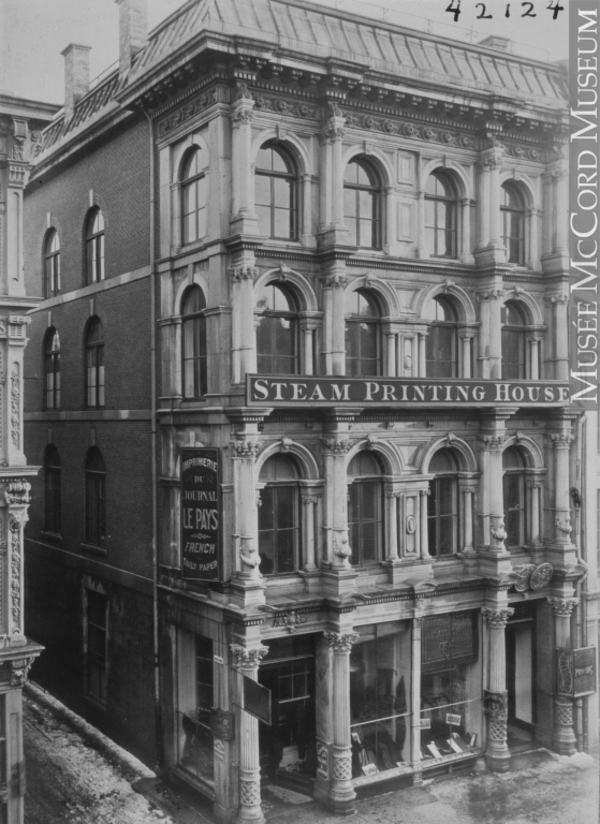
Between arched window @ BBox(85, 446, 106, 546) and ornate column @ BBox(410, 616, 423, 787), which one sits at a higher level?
arched window @ BBox(85, 446, 106, 546)

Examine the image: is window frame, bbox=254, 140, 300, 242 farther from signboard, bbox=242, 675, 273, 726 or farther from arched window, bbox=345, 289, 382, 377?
signboard, bbox=242, 675, 273, 726

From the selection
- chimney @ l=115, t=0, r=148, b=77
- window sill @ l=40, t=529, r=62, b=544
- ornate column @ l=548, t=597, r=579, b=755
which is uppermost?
chimney @ l=115, t=0, r=148, b=77

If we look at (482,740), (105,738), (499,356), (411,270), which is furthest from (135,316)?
(482,740)

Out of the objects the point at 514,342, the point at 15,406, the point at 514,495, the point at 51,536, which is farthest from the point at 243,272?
the point at 51,536

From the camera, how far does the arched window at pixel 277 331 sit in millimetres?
21562

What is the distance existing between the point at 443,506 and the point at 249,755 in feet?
27.0

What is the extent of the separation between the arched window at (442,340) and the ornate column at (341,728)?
744cm

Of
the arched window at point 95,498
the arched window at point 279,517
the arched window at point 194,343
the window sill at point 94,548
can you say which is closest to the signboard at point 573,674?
the arched window at point 279,517

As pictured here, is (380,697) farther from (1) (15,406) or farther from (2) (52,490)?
(2) (52,490)

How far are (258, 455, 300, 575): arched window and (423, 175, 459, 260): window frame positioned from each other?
23.4ft

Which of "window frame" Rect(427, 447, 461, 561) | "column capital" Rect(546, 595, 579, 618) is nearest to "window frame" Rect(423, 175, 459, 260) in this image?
"window frame" Rect(427, 447, 461, 561)

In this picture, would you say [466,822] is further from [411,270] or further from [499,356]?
[411,270]

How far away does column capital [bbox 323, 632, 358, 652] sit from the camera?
21.4 meters

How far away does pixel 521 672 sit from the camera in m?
25.8
